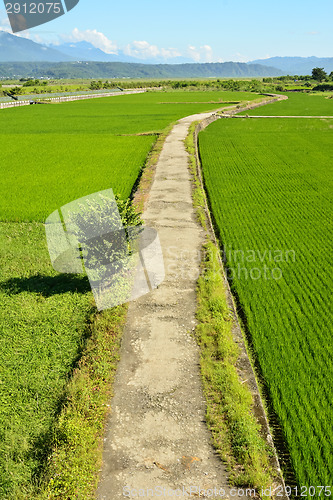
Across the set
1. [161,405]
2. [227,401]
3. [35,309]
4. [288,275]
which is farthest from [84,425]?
[288,275]

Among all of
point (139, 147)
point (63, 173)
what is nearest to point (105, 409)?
point (63, 173)

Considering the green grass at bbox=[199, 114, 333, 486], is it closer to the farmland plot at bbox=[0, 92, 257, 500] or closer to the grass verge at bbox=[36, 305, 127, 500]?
the grass verge at bbox=[36, 305, 127, 500]

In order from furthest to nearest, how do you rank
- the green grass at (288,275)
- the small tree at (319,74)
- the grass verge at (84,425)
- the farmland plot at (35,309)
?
the small tree at (319,74) → the green grass at (288,275) → the farmland plot at (35,309) → the grass verge at (84,425)

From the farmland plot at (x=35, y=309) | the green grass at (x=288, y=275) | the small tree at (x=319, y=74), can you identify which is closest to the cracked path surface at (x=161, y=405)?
the farmland plot at (x=35, y=309)

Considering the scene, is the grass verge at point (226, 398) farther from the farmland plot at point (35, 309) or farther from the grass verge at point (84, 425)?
the farmland plot at point (35, 309)

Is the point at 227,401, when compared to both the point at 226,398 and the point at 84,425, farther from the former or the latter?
the point at 84,425

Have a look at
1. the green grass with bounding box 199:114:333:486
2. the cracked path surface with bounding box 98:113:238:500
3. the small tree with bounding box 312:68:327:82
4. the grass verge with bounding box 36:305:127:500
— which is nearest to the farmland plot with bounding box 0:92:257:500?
the grass verge with bounding box 36:305:127:500
